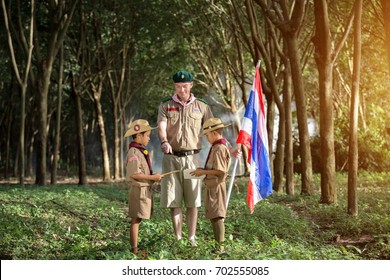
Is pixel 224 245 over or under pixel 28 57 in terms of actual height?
under

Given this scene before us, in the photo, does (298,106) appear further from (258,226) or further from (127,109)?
(127,109)

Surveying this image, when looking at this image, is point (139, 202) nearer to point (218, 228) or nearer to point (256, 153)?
point (218, 228)

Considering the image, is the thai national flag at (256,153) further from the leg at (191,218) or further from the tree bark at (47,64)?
the tree bark at (47,64)

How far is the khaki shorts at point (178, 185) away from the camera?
26.7 feet

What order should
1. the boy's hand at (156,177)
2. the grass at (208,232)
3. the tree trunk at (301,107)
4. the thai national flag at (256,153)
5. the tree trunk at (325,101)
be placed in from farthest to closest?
the tree trunk at (301,107)
the tree trunk at (325,101)
the thai national flag at (256,153)
the grass at (208,232)
the boy's hand at (156,177)

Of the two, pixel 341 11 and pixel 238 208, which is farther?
pixel 341 11

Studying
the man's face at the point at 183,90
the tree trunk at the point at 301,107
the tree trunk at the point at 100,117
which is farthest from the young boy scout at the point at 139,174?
the tree trunk at the point at 100,117

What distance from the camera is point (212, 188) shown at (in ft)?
26.3

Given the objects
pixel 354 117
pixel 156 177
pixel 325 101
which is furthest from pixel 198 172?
pixel 325 101

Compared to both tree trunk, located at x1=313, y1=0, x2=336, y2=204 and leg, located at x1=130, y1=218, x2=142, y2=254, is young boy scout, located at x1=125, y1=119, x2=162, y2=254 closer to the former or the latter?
leg, located at x1=130, y1=218, x2=142, y2=254

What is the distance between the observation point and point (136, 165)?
25.4 feet

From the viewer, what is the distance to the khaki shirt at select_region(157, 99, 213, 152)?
815 cm
